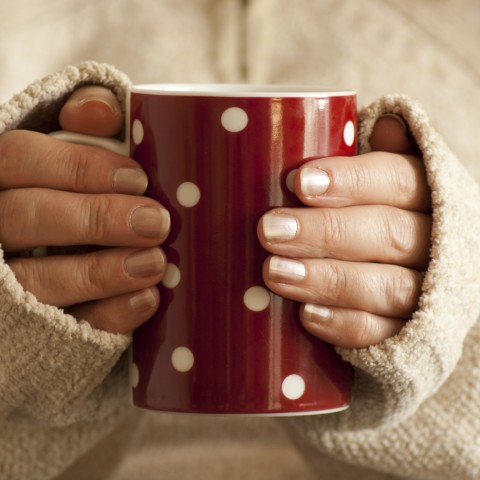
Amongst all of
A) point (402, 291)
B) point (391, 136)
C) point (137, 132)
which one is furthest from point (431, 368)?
point (137, 132)

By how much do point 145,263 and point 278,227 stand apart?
0.32 ft

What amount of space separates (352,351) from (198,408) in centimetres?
12

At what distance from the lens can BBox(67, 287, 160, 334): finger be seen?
1.84 feet

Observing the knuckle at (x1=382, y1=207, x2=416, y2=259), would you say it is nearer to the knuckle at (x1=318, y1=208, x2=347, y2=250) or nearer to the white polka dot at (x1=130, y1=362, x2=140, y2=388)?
the knuckle at (x1=318, y1=208, x2=347, y2=250)

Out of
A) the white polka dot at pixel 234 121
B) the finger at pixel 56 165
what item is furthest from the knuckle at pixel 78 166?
the white polka dot at pixel 234 121

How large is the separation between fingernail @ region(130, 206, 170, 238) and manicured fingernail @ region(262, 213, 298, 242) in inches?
2.7

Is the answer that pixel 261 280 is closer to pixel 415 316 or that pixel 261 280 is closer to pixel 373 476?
pixel 415 316

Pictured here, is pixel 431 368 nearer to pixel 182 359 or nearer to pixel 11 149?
pixel 182 359

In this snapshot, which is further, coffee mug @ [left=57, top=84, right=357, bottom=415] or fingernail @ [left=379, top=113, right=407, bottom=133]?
fingernail @ [left=379, top=113, right=407, bottom=133]

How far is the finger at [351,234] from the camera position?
1.74 feet

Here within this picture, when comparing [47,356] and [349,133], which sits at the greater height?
[349,133]

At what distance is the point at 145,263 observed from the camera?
0.55m

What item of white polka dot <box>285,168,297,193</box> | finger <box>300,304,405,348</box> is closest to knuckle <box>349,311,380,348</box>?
finger <box>300,304,405,348</box>

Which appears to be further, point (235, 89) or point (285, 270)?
point (235, 89)
